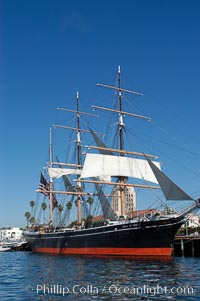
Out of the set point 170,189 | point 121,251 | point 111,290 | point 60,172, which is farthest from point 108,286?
point 60,172

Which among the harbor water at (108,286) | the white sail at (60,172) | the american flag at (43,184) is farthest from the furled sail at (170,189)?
the white sail at (60,172)

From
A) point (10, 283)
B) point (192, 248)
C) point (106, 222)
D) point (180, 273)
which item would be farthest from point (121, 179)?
point (10, 283)

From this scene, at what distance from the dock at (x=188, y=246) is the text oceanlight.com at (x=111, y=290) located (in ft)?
102

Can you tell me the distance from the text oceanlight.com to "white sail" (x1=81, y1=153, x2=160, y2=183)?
37.2 metres

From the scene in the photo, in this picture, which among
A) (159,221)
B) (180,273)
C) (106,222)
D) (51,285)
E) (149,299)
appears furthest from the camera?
(106,222)

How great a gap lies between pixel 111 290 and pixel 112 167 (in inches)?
1544

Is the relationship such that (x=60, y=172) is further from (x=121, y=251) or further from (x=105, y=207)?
(x=121, y=251)

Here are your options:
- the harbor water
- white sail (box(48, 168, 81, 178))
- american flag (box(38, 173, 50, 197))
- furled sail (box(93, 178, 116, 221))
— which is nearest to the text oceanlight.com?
the harbor water

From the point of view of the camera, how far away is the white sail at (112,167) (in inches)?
2309

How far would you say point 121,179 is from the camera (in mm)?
58875

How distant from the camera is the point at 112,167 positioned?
5872 centimetres

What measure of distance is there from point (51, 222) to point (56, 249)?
14.7 metres

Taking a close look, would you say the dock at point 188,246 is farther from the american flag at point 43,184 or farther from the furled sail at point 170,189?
the american flag at point 43,184

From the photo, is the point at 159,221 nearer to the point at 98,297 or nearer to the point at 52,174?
the point at 98,297
